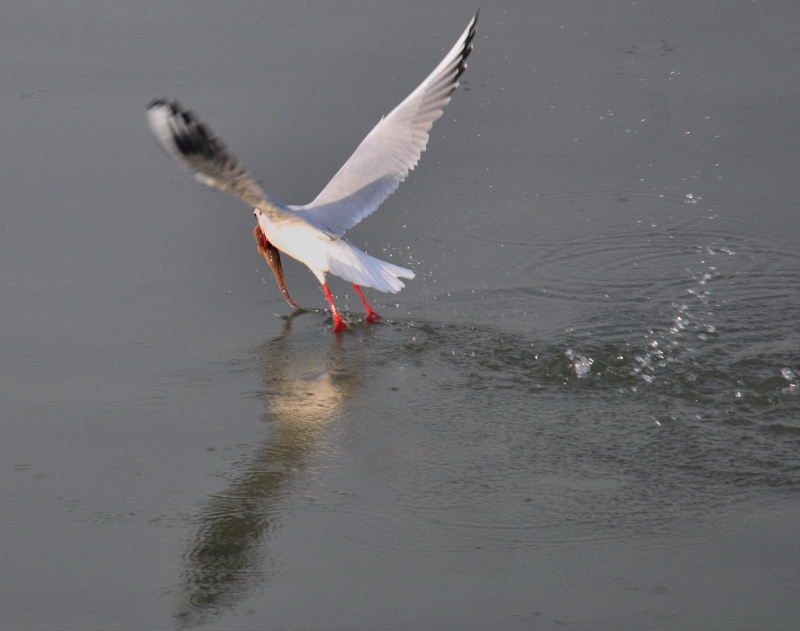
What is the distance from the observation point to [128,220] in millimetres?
7371

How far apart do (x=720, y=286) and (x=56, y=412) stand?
3370 mm

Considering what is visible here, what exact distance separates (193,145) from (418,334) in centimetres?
145

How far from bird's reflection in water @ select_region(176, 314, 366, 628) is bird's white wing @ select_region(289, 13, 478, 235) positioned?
2.64ft

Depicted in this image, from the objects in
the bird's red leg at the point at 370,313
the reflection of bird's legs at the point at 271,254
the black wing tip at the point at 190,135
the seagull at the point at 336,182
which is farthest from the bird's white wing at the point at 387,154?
the black wing tip at the point at 190,135

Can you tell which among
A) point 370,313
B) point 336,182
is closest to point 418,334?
point 370,313

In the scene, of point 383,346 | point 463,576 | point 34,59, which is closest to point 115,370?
point 383,346

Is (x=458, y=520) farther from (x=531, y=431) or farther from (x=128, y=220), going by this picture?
(x=128, y=220)

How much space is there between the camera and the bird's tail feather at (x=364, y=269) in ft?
20.5

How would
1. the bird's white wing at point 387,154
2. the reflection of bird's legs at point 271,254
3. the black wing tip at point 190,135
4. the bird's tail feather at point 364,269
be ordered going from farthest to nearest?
1. the bird's white wing at point 387,154
2. the reflection of bird's legs at point 271,254
3. the bird's tail feather at point 364,269
4. the black wing tip at point 190,135

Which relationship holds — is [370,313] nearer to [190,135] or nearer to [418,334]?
[418,334]

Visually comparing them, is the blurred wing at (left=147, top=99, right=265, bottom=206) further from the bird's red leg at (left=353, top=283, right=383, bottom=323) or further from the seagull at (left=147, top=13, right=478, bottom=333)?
the bird's red leg at (left=353, top=283, right=383, bottom=323)

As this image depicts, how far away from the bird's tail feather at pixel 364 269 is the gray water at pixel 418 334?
27 centimetres

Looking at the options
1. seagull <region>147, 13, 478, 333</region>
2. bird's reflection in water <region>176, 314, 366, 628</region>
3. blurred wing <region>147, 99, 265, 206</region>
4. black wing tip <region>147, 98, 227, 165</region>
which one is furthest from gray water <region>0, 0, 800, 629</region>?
black wing tip <region>147, 98, 227, 165</region>

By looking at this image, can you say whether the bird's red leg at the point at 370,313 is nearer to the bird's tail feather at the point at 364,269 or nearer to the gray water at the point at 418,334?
the gray water at the point at 418,334
